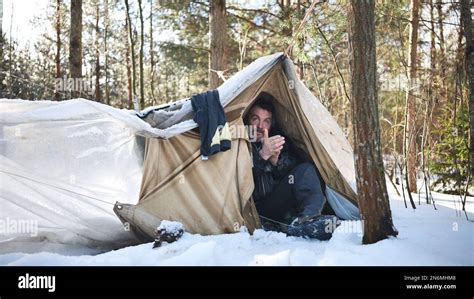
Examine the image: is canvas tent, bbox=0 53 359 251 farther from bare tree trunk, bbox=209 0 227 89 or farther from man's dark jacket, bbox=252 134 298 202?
bare tree trunk, bbox=209 0 227 89

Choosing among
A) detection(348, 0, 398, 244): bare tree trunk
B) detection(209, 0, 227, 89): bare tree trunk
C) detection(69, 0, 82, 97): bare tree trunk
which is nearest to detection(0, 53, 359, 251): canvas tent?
detection(348, 0, 398, 244): bare tree trunk

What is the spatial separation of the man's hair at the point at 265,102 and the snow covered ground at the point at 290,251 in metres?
1.31

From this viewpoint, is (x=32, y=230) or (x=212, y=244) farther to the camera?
(x=32, y=230)

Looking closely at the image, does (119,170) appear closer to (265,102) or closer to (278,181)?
(278,181)

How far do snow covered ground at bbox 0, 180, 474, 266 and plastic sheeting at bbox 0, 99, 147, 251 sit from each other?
180 mm

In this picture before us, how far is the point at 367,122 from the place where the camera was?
205 centimetres

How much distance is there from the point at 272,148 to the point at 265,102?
0.60 metres

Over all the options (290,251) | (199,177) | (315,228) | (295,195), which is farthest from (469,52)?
(199,177)
